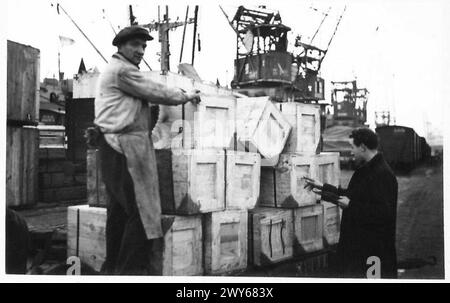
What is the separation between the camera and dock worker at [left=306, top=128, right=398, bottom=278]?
3.48 metres

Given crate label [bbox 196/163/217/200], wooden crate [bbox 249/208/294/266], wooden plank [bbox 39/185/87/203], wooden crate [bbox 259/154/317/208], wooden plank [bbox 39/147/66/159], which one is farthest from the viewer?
wooden plank [bbox 39/147/66/159]

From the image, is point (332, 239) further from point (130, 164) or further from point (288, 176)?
point (130, 164)

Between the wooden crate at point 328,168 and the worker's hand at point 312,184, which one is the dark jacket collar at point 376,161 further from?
the wooden crate at point 328,168

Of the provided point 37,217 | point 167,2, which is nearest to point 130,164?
point 167,2

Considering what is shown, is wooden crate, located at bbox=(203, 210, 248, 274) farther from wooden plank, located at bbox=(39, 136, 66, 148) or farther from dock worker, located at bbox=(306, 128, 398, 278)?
wooden plank, located at bbox=(39, 136, 66, 148)

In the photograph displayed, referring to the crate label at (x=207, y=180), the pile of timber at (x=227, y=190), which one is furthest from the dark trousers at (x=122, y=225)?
the crate label at (x=207, y=180)

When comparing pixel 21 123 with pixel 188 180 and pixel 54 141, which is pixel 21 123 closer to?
pixel 54 141

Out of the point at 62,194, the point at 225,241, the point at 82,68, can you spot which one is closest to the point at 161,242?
the point at 225,241

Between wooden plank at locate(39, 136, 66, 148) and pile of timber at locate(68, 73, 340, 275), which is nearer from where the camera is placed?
pile of timber at locate(68, 73, 340, 275)

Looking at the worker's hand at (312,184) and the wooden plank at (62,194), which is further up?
the worker's hand at (312,184)

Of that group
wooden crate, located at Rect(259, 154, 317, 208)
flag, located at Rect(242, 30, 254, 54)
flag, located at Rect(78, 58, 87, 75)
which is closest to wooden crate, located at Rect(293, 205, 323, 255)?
wooden crate, located at Rect(259, 154, 317, 208)

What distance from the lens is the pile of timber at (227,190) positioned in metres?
3.65

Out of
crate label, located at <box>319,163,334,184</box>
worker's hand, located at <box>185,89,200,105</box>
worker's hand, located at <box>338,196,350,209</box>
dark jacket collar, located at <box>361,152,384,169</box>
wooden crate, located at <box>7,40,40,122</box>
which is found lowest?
worker's hand, located at <box>338,196,350,209</box>

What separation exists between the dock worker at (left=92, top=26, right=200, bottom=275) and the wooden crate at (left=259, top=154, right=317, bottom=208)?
122cm
